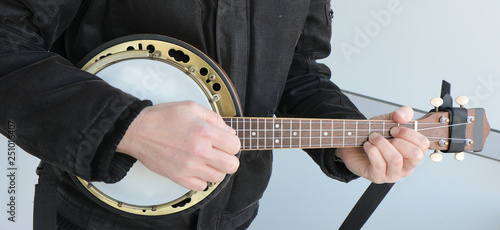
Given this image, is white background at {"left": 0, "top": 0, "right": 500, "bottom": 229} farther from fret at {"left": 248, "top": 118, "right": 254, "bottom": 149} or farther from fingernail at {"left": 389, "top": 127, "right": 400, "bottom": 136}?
fret at {"left": 248, "top": 118, "right": 254, "bottom": 149}

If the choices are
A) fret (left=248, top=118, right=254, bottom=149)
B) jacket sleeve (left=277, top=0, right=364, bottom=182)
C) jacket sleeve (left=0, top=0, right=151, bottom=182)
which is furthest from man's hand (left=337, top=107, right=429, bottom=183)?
jacket sleeve (left=0, top=0, right=151, bottom=182)

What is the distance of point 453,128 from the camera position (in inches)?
37.6

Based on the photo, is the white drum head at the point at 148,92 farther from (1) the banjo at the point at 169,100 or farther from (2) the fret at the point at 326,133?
(2) the fret at the point at 326,133

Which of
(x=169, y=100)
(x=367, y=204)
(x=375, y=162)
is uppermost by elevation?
(x=169, y=100)

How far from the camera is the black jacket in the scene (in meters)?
0.62

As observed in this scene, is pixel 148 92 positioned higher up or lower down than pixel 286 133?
higher up

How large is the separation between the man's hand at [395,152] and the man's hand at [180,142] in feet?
1.18

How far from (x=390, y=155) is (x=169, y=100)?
454 mm

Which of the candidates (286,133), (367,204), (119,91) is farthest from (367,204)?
(119,91)

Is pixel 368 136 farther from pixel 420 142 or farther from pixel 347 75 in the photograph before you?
pixel 347 75

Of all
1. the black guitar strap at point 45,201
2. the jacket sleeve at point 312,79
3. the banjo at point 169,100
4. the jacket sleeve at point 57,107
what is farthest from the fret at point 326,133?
the black guitar strap at point 45,201

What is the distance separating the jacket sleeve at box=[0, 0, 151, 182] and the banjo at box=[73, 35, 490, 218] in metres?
0.13

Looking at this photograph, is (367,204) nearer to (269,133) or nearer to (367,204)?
(367,204)

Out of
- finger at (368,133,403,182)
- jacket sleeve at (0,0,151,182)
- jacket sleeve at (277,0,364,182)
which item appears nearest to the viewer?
jacket sleeve at (0,0,151,182)
